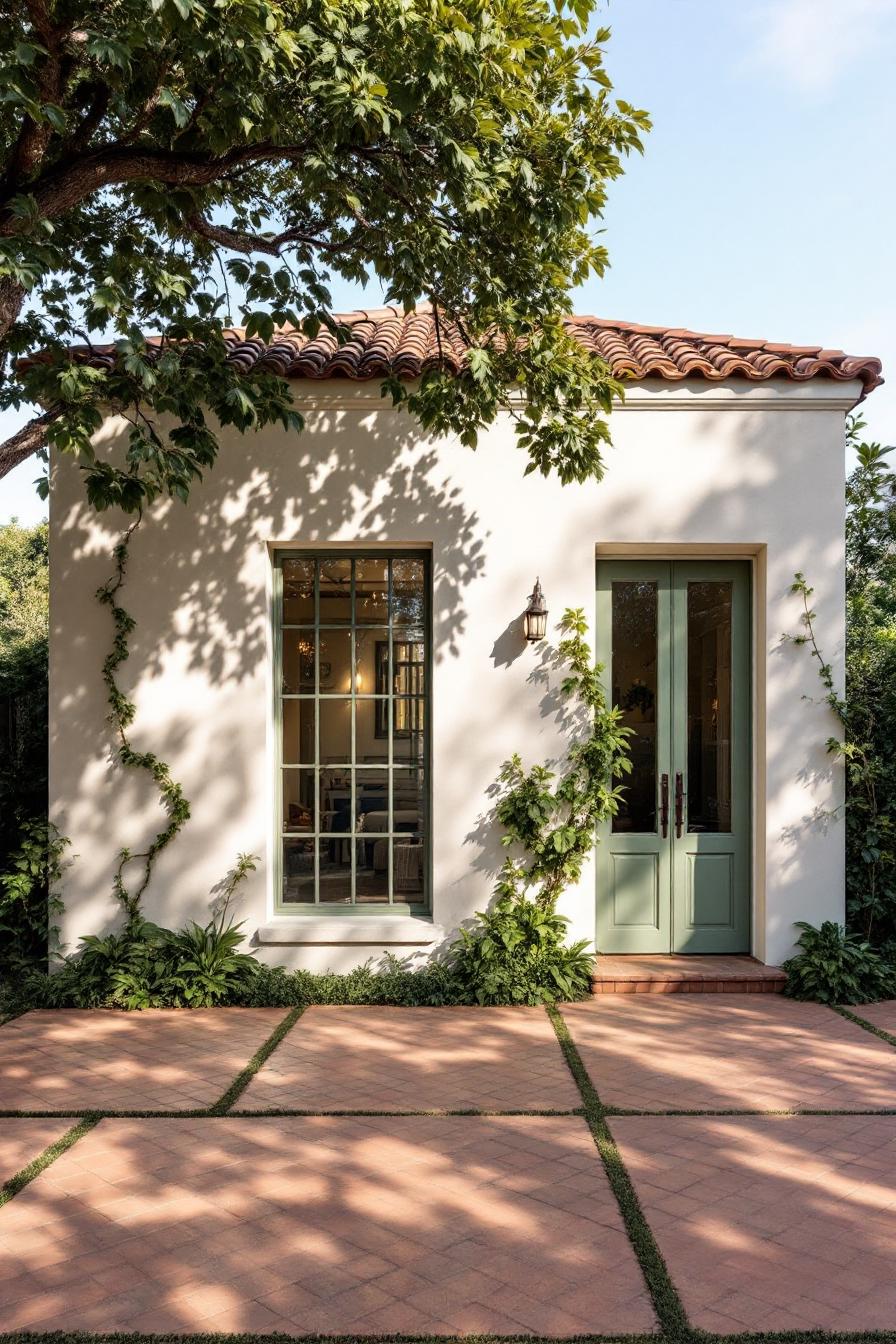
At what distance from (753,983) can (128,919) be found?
14.1 feet

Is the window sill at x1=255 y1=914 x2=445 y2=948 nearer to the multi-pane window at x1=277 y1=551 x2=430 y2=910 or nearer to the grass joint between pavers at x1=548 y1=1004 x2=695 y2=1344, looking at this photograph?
the multi-pane window at x1=277 y1=551 x2=430 y2=910

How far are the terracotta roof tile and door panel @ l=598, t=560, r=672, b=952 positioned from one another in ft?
4.60

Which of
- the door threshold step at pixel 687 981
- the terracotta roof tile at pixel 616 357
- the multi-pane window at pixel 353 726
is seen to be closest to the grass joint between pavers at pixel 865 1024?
the door threshold step at pixel 687 981

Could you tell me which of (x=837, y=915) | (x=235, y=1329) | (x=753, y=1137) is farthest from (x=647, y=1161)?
(x=837, y=915)

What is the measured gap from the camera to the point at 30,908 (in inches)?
263

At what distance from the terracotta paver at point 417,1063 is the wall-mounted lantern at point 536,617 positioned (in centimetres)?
248

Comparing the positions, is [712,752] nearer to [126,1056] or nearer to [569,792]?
[569,792]

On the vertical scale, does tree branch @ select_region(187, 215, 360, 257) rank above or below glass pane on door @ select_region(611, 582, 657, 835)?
above

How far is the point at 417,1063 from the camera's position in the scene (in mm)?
5141

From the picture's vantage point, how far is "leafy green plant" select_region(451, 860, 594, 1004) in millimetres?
6219

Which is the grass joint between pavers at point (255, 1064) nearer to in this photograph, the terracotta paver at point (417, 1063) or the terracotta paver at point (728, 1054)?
the terracotta paver at point (417, 1063)

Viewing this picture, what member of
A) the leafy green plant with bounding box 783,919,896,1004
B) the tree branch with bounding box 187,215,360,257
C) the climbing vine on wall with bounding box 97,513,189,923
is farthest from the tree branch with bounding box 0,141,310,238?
the leafy green plant with bounding box 783,919,896,1004

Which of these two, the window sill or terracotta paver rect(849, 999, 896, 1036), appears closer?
terracotta paver rect(849, 999, 896, 1036)

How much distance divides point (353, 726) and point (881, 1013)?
3955 millimetres
